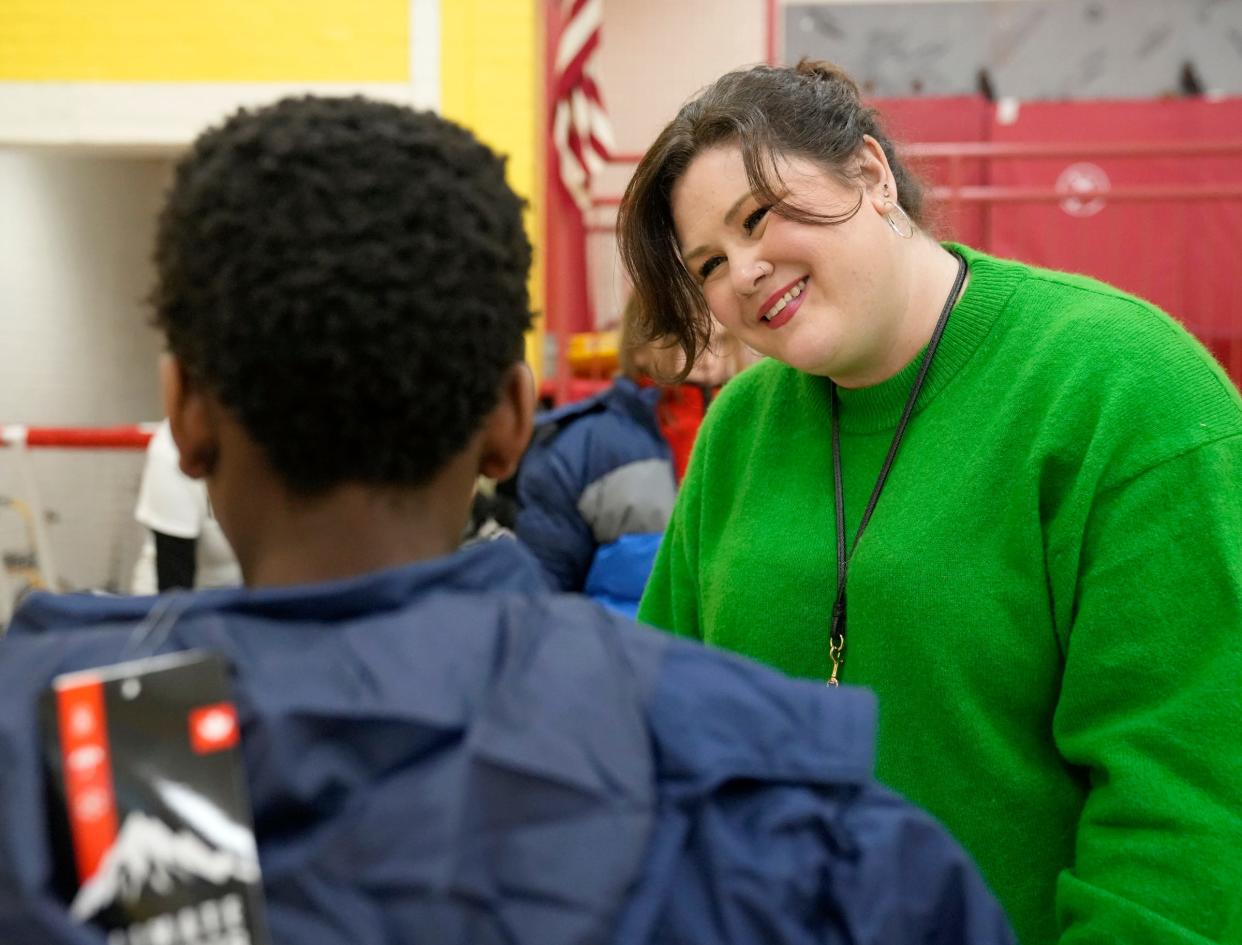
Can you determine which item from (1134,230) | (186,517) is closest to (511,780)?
(186,517)

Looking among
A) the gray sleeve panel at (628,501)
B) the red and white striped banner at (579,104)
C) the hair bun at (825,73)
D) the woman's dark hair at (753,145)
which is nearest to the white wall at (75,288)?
the red and white striped banner at (579,104)

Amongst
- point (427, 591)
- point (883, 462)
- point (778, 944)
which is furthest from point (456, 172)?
point (883, 462)

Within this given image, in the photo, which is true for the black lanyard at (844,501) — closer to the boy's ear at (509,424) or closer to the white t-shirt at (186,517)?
the boy's ear at (509,424)

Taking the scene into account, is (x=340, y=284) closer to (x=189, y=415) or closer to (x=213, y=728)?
(x=189, y=415)

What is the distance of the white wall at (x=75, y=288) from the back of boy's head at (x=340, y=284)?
18.0 ft

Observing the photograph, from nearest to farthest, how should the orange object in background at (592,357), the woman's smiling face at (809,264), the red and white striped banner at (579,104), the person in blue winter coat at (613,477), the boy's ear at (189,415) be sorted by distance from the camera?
the boy's ear at (189,415), the woman's smiling face at (809,264), the person in blue winter coat at (613,477), the red and white striped banner at (579,104), the orange object in background at (592,357)

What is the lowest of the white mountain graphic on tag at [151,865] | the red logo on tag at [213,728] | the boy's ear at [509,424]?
the white mountain graphic on tag at [151,865]

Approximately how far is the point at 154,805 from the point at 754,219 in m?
0.95

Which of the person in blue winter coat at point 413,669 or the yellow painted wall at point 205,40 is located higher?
the yellow painted wall at point 205,40

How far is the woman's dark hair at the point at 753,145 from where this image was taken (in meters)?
1.41

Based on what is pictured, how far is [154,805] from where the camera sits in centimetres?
71

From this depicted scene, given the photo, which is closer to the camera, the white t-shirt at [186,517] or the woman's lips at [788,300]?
the woman's lips at [788,300]

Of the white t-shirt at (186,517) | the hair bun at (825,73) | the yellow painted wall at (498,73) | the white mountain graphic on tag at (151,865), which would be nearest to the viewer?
the white mountain graphic on tag at (151,865)

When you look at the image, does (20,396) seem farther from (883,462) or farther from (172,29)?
(883,462)
